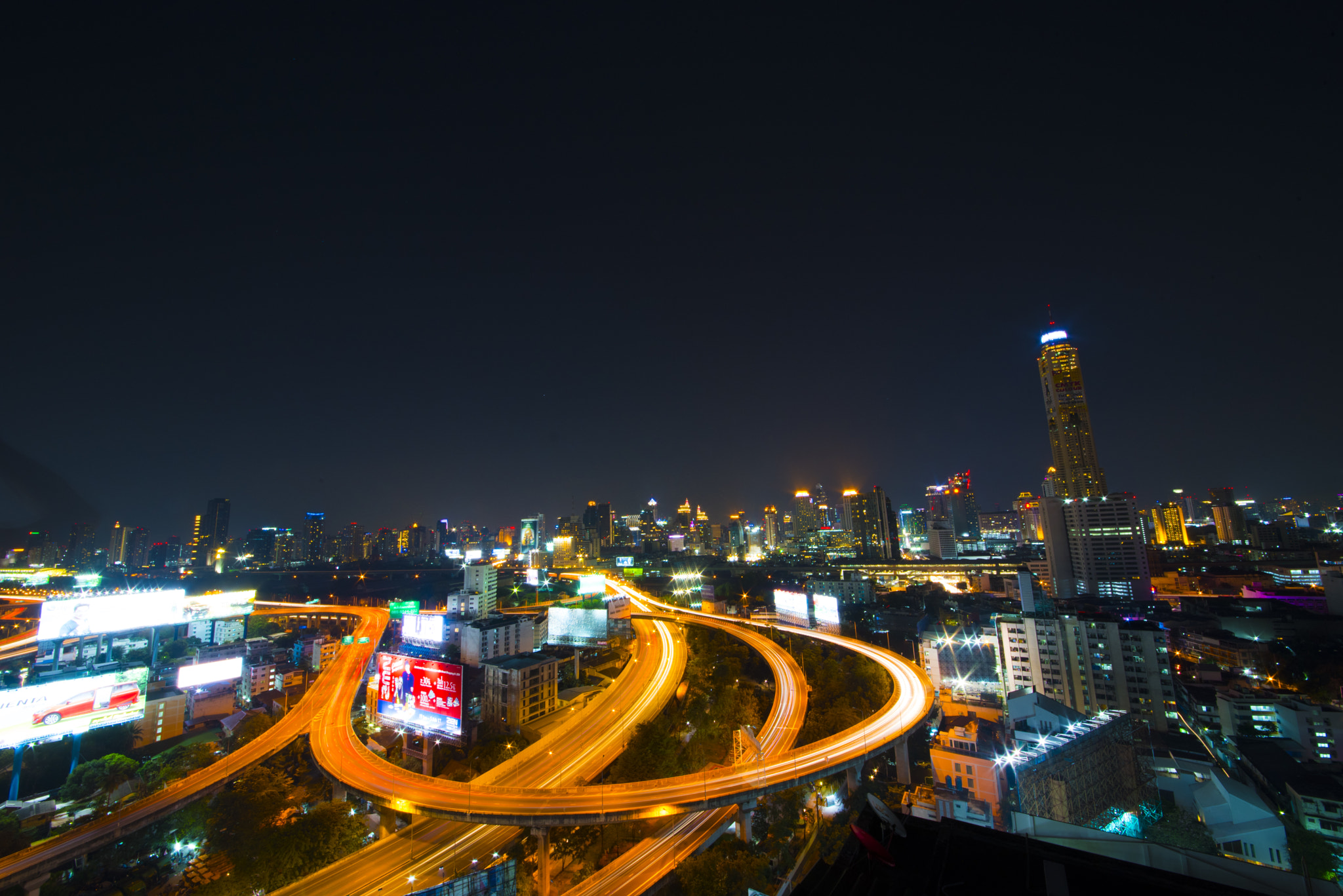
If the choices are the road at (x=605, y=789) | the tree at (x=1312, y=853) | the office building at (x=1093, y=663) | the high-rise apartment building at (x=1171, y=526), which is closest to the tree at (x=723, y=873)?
the road at (x=605, y=789)

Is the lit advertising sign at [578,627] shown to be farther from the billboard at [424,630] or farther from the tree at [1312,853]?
the tree at [1312,853]

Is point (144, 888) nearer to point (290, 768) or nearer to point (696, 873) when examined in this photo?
point (290, 768)

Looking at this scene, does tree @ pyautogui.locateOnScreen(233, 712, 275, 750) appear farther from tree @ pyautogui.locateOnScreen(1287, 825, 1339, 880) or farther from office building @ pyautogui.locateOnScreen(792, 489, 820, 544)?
office building @ pyautogui.locateOnScreen(792, 489, 820, 544)

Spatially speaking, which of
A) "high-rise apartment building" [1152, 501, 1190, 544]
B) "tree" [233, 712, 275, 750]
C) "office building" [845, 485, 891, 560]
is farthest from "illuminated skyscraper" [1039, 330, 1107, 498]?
"tree" [233, 712, 275, 750]

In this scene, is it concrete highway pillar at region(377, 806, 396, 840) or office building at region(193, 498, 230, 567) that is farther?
office building at region(193, 498, 230, 567)

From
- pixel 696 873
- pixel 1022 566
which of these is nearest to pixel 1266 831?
pixel 696 873

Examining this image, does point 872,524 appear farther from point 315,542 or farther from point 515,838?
point 315,542
